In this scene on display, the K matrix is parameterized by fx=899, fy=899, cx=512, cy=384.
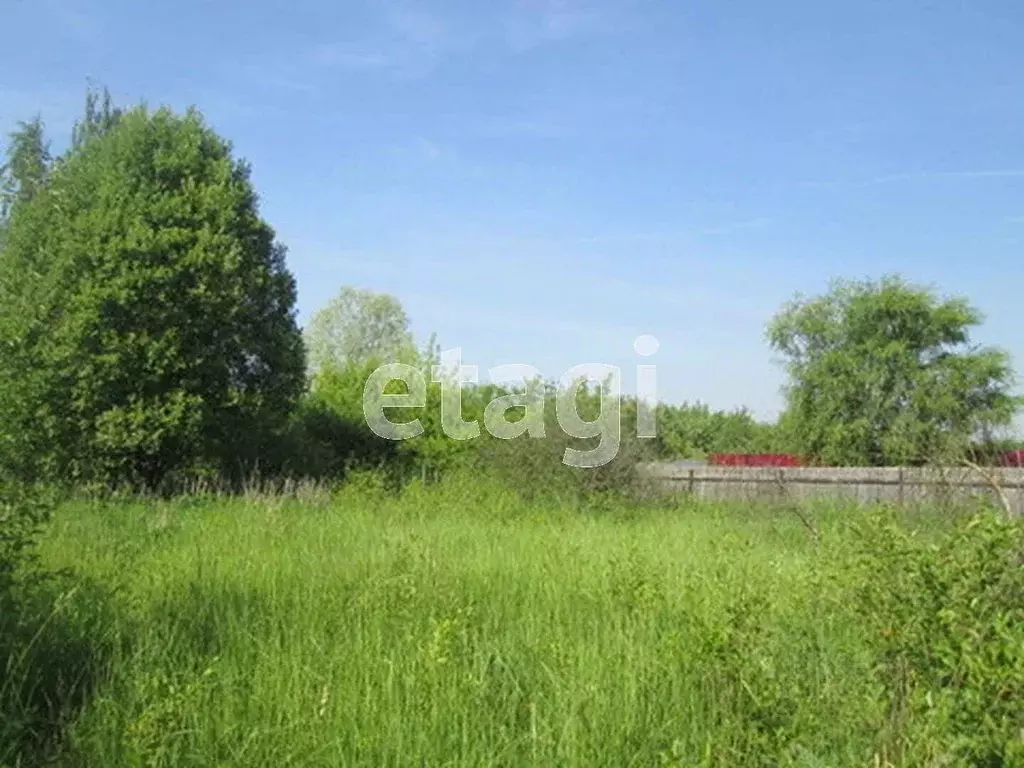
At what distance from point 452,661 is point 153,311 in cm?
1492

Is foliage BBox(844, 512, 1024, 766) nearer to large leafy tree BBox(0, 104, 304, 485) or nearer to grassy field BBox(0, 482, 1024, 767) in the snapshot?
grassy field BBox(0, 482, 1024, 767)

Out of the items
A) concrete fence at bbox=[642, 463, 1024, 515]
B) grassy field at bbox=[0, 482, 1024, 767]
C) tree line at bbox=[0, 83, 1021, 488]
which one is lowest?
grassy field at bbox=[0, 482, 1024, 767]

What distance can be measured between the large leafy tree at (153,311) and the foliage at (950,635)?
14706mm

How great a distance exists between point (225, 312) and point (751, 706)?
16229mm

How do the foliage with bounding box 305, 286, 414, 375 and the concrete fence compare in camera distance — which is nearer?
the concrete fence

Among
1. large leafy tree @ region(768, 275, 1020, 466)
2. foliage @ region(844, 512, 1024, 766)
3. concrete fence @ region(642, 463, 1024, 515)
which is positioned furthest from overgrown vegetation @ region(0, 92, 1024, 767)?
large leafy tree @ region(768, 275, 1020, 466)

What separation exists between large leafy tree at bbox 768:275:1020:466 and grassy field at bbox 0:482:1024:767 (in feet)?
101

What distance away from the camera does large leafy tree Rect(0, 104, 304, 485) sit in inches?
650

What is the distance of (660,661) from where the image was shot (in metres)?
4.10

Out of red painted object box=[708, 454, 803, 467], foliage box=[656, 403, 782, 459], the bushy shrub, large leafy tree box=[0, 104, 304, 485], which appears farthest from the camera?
foliage box=[656, 403, 782, 459]

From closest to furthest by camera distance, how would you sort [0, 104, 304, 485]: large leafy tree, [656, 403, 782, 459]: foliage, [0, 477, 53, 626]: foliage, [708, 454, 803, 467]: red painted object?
[0, 477, 53, 626]: foliage, [0, 104, 304, 485]: large leafy tree, [708, 454, 803, 467]: red painted object, [656, 403, 782, 459]: foliage

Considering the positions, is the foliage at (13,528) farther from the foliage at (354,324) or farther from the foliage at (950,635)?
the foliage at (354,324)

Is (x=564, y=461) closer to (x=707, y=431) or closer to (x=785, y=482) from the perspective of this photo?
(x=785, y=482)

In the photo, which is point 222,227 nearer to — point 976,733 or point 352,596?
point 352,596
